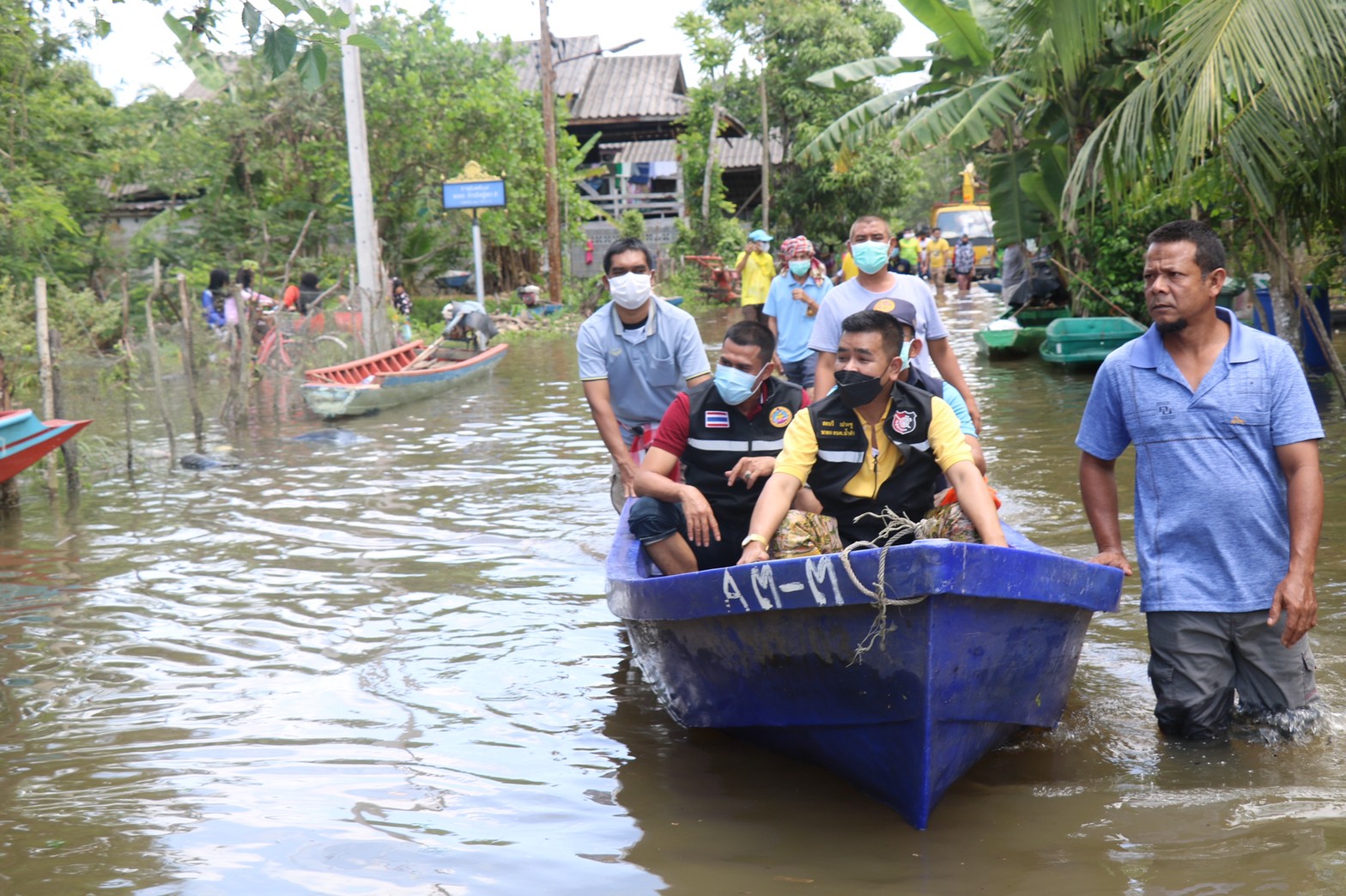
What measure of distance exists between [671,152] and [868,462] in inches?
1262

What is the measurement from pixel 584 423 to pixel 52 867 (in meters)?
10.0

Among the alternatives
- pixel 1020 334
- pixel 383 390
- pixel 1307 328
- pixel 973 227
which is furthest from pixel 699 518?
pixel 973 227

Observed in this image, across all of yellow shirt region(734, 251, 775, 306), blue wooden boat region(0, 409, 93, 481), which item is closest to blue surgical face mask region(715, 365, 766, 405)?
blue wooden boat region(0, 409, 93, 481)

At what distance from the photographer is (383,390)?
1526cm

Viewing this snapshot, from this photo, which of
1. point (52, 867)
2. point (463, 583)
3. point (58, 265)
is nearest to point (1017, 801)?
point (52, 867)

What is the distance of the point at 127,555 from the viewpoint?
860cm

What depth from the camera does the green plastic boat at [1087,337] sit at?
46.9 feet

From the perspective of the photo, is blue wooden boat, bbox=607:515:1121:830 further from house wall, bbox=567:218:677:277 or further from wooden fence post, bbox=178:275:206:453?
house wall, bbox=567:218:677:277

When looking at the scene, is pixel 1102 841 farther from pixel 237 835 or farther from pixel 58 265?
pixel 58 265

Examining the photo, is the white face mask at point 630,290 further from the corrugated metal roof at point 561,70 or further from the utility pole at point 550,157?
the corrugated metal roof at point 561,70

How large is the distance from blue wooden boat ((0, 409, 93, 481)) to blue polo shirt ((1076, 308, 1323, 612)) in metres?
7.90

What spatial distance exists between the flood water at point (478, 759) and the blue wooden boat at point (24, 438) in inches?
24.1

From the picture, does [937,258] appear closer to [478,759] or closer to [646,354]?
[646,354]

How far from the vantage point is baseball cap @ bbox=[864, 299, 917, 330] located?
6.13 meters
